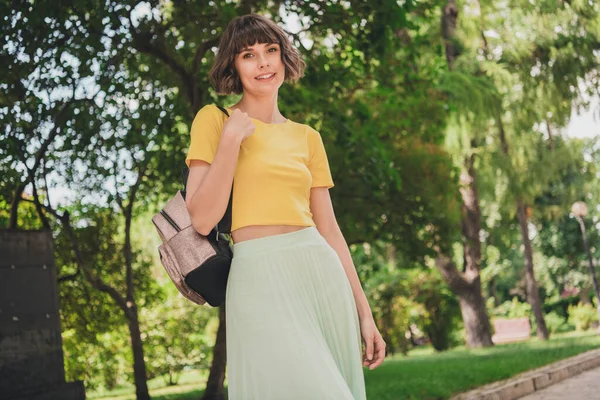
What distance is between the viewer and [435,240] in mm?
18062

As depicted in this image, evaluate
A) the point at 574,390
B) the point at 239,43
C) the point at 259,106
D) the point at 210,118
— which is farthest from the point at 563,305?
the point at 210,118

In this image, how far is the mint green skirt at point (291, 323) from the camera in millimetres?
2867

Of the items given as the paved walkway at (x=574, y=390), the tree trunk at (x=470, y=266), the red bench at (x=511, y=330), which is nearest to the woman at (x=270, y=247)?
the paved walkway at (x=574, y=390)

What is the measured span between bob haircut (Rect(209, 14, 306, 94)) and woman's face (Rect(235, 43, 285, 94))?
0.02 meters

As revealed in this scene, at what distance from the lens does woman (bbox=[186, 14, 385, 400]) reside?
2895 mm

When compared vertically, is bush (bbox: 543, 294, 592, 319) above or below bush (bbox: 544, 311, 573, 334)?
above

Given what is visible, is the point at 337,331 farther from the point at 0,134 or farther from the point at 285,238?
the point at 0,134

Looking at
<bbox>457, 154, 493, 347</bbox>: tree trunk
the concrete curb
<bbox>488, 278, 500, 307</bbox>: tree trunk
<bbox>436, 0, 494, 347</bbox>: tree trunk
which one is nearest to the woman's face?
the concrete curb

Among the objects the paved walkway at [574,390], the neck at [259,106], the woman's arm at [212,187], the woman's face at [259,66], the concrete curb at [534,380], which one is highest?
the woman's face at [259,66]

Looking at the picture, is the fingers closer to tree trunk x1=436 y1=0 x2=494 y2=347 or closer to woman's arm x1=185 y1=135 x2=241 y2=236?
woman's arm x1=185 y1=135 x2=241 y2=236

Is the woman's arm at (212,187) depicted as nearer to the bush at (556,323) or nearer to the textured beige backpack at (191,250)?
the textured beige backpack at (191,250)

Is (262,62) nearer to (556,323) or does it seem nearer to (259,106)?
(259,106)

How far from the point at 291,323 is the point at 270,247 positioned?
0.26 metres

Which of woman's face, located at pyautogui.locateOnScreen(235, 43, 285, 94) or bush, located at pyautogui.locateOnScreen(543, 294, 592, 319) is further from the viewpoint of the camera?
bush, located at pyautogui.locateOnScreen(543, 294, 592, 319)
